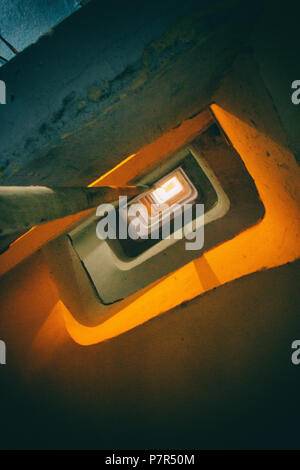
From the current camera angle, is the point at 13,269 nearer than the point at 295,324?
No

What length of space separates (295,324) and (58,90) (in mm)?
1984

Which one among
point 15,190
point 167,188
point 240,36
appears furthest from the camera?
point 167,188

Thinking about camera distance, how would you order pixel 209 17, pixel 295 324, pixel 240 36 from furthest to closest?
pixel 295 324 < pixel 240 36 < pixel 209 17

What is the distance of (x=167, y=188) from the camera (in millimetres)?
4504

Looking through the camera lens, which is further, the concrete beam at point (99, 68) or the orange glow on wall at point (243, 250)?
the orange glow on wall at point (243, 250)

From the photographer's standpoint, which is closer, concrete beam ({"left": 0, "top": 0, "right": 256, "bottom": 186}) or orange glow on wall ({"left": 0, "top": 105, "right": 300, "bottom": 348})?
concrete beam ({"left": 0, "top": 0, "right": 256, "bottom": 186})

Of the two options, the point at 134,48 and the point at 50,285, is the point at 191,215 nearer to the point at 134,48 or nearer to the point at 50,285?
the point at 50,285

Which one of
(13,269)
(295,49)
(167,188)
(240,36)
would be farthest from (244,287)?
(167,188)

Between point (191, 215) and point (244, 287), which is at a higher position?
point (191, 215)

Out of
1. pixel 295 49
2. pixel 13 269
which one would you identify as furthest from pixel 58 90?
A: pixel 13 269

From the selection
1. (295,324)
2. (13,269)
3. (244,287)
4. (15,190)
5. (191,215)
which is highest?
(191,215)

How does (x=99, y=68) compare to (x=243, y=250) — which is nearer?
(x=99, y=68)

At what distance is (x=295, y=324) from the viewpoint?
4.37ft

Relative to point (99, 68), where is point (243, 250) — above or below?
below
